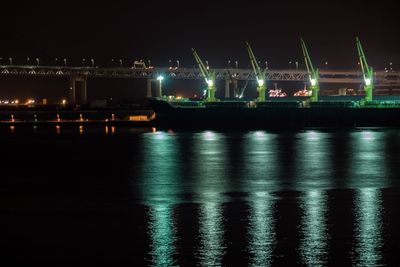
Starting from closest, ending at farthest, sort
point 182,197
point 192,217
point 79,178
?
point 192,217 < point 182,197 < point 79,178

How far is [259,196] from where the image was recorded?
1422 centimetres

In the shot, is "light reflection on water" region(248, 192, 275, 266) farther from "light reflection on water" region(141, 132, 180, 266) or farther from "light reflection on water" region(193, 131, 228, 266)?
"light reflection on water" region(141, 132, 180, 266)

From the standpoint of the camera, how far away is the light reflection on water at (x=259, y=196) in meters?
9.34

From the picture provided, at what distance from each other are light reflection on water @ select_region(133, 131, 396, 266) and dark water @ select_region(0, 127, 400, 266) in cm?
2

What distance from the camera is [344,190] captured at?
14.9 m

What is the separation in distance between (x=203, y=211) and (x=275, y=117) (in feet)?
156

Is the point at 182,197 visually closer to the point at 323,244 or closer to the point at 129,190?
the point at 129,190

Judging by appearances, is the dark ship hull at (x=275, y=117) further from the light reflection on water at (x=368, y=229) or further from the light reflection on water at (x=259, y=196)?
the light reflection on water at (x=368, y=229)

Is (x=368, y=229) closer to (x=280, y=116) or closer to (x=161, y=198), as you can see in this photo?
(x=161, y=198)

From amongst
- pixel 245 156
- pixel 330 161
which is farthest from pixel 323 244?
pixel 245 156

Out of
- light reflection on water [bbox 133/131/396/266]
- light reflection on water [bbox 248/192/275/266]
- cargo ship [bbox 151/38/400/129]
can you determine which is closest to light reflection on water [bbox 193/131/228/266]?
light reflection on water [bbox 133/131/396/266]

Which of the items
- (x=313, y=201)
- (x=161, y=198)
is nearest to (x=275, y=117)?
(x=161, y=198)

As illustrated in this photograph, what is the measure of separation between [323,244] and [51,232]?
13.7 ft

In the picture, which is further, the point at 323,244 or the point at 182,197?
the point at 182,197
